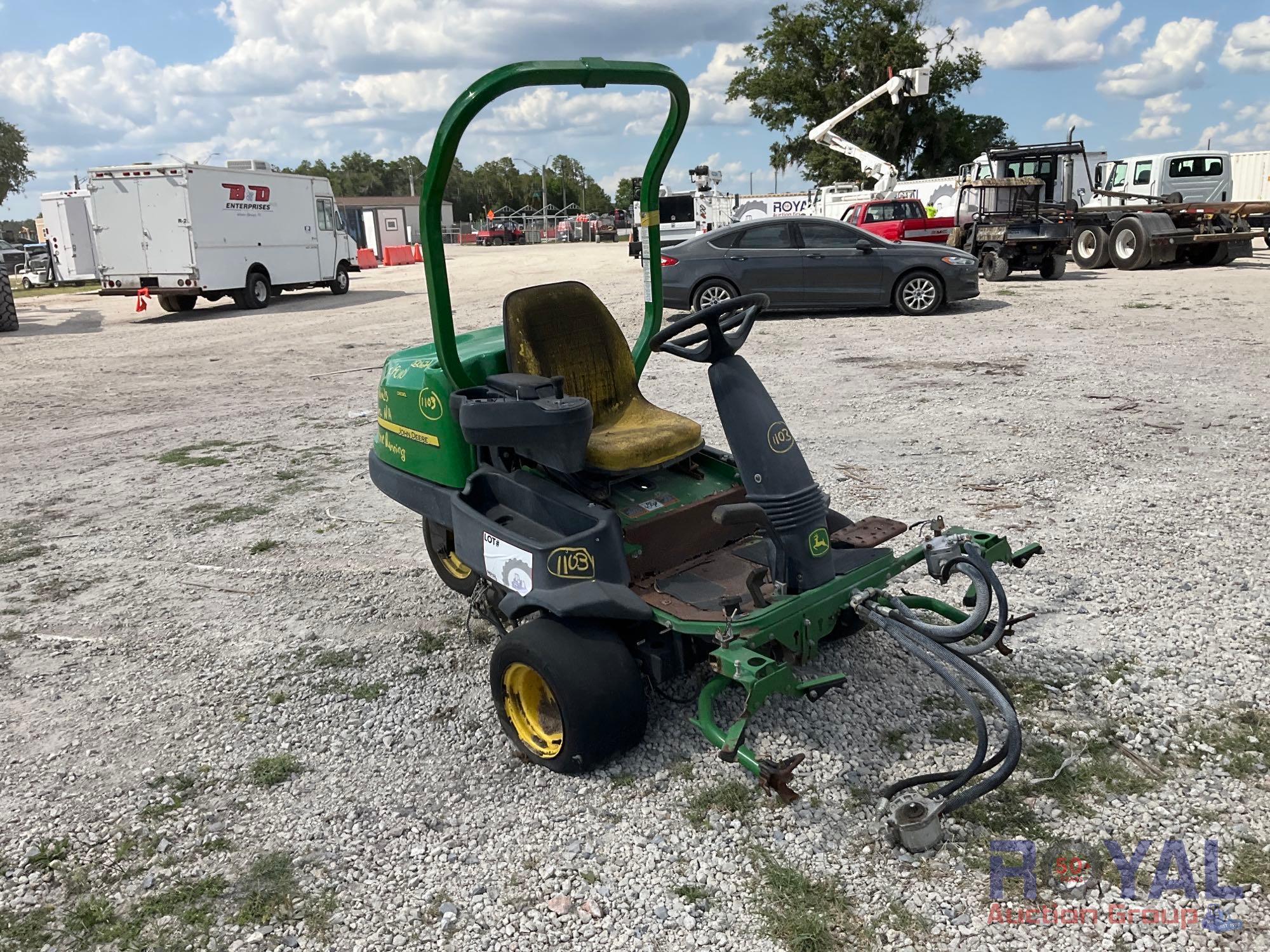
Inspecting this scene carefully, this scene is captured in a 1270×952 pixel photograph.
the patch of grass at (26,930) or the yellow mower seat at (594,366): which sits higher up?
the yellow mower seat at (594,366)

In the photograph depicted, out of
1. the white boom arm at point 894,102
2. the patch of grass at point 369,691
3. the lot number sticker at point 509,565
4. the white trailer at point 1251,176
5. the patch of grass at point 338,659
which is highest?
the white boom arm at point 894,102

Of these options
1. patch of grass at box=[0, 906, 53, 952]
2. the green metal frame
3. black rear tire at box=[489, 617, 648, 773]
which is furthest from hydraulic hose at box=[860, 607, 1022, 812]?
patch of grass at box=[0, 906, 53, 952]

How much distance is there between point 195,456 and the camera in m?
7.44

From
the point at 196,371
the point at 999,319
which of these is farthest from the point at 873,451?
the point at 196,371

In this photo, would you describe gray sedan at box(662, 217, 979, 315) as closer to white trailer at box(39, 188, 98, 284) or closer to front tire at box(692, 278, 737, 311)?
front tire at box(692, 278, 737, 311)

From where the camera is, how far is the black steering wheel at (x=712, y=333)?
3.36 m

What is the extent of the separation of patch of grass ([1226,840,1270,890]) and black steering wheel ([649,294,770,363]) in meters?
2.13

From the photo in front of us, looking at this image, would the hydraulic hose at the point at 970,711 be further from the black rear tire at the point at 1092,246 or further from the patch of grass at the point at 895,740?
the black rear tire at the point at 1092,246

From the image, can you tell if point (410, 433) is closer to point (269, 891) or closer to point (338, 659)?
point (338, 659)

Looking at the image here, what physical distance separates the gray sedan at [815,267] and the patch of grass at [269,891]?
11.0 m

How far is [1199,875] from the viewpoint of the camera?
8.62 ft

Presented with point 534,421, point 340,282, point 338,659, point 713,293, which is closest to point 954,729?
point 534,421

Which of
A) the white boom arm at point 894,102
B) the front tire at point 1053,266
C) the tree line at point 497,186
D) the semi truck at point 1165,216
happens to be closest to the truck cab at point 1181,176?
the semi truck at point 1165,216

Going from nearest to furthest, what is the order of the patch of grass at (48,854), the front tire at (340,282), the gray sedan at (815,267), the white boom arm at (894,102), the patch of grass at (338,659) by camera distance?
the patch of grass at (48,854)
the patch of grass at (338,659)
the gray sedan at (815,267)
the front tire at (340,282)
the white boom arm at (894,102)
